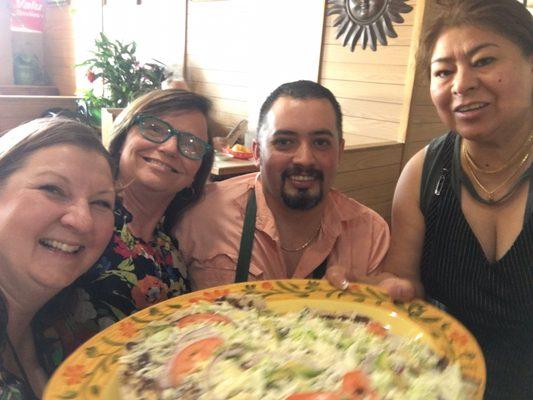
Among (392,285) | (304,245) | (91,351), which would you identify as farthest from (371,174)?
(91,351)

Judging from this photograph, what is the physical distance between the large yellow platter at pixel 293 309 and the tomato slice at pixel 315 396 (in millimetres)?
245

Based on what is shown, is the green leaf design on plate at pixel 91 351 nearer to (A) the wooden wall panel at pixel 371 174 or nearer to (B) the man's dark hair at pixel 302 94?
(B) the man's dark hair at pixel 302 94

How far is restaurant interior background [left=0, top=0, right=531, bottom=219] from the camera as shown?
11.8 feet

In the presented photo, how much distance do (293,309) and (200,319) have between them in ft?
0.79

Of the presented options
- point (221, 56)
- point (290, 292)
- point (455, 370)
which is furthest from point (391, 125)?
point (455, 370)

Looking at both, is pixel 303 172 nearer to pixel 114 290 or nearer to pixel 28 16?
pixel 114 290

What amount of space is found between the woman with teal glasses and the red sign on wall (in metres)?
7.07

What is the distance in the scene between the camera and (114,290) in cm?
129

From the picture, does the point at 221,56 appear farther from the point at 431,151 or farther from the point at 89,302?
the point at 89,302

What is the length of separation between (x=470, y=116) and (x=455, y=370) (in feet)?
2.66

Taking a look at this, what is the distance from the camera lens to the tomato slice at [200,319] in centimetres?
95

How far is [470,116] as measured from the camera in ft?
4.49

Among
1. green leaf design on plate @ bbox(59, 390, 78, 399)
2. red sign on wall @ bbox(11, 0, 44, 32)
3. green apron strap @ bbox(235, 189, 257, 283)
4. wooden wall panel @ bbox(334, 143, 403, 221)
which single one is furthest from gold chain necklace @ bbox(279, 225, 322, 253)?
red sign on wall @ bbox(11, 0, 44, 32)

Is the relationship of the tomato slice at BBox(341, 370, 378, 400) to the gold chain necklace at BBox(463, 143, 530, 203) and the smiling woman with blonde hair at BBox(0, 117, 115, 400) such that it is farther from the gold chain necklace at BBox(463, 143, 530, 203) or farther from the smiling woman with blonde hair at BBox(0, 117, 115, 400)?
the gold chain necklace at BBox(463, 143, 530, 203)
